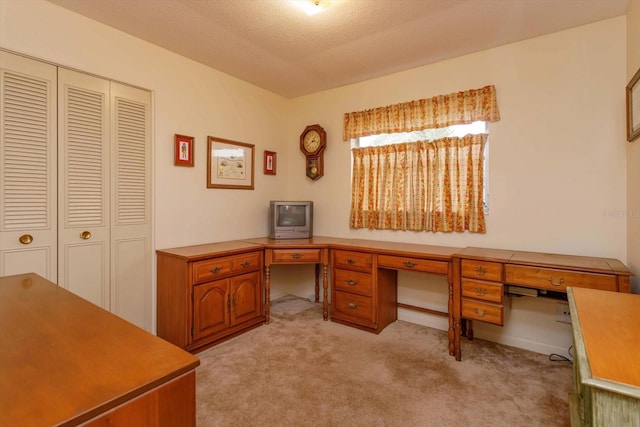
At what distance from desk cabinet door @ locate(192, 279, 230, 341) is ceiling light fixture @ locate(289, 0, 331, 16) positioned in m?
2.20

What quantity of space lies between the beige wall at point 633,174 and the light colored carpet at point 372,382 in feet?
3.01

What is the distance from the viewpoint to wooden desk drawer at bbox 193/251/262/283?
98.4 inches

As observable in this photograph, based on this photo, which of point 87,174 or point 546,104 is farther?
point 546,104

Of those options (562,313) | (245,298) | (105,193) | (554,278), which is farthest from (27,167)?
(562,313)

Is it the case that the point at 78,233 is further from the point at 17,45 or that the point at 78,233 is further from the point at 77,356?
the point at 77,356

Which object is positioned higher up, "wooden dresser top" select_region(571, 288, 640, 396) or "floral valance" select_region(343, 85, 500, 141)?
"floral valance" select_region(343, 85, 500, 141)

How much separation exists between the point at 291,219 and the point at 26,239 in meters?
2.16

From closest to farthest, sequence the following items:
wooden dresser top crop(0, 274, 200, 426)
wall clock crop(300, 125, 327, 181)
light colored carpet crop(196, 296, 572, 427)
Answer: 1. wooden dresser top crop(0, 274, 200, 426)
2. light colored carpet crop(196, 296, 572, 427)
3. wall clock crop(300, 125, 327, 181)

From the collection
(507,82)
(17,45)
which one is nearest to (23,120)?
(17,45)

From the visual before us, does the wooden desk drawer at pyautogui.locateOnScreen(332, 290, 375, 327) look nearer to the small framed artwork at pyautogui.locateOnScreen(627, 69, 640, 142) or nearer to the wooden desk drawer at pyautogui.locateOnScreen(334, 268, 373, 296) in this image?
the wooden desk drawer at pyautogui.locateOnScreen(334, 268, 373, 296)

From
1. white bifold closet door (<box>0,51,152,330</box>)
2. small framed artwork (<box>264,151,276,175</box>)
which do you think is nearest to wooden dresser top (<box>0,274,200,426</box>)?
white bifold closet door (<box>0,51,152,330</box>)

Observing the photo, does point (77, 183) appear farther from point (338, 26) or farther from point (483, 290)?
point (483, 290)

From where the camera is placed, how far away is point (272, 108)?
3.80 metres

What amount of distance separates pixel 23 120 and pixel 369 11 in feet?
7.99
